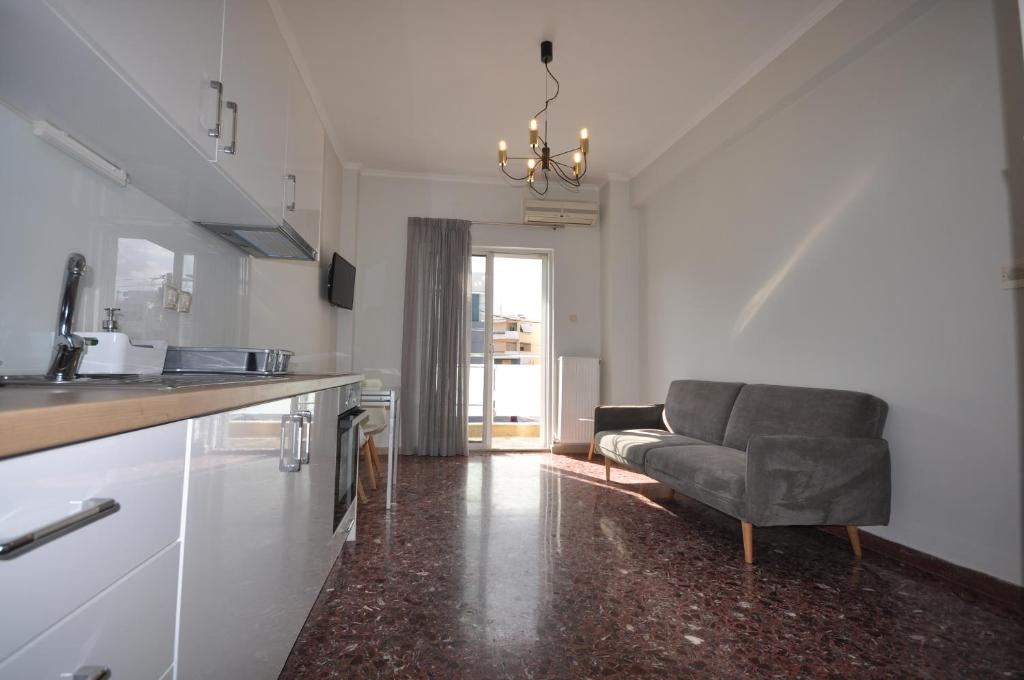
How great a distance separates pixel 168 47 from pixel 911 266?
3.14 metres

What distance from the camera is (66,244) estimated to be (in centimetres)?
131

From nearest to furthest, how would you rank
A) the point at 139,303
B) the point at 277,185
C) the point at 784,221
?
1. the point at 139,303
2. the point at 277,185
3. the point at 784,221

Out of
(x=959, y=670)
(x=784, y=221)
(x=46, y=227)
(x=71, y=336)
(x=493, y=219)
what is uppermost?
(x=493, y=219)

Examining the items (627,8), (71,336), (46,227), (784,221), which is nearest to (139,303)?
(46,227)

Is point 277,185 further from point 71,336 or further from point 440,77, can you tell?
point 440,77

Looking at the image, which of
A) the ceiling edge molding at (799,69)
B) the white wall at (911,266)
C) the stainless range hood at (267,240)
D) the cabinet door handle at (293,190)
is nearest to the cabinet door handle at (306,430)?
the stainless range hood at (267,240)

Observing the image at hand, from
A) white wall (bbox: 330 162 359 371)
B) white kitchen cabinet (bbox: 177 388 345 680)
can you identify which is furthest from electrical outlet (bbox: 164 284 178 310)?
white wall (bbox: 330 162 359 371)

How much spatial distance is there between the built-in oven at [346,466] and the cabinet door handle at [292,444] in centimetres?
64

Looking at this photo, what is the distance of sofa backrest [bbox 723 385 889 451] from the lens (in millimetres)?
2459

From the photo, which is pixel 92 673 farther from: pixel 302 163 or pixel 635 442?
pixel 635 442

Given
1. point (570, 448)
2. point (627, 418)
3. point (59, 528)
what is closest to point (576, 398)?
point (570, 448)

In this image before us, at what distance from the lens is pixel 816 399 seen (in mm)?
2715

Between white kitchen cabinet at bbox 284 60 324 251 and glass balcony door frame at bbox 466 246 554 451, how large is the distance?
2.50m

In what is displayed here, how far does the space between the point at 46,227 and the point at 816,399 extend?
3340 millimetres
